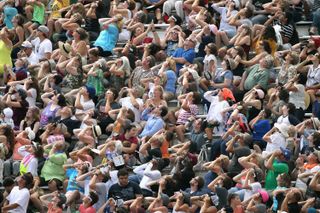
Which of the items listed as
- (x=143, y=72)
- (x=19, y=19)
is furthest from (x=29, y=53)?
(x=143, y=72)

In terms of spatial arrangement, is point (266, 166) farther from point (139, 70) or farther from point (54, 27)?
point (54, 27)

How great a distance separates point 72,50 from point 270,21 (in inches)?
165

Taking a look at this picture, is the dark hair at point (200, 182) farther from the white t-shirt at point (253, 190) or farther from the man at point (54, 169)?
the man at point (54, 169)

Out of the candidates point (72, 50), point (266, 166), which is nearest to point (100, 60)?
point (72, 50)

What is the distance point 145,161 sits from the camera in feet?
105

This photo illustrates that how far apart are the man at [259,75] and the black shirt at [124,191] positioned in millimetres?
3449

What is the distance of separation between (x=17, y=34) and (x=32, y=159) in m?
5.06

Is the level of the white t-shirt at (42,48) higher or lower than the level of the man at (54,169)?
higher

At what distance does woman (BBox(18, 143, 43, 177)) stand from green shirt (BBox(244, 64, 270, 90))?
4.18 m

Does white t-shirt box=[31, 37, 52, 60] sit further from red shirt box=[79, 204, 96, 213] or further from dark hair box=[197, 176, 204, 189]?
dark hair box=[197, 176, 204, 189]

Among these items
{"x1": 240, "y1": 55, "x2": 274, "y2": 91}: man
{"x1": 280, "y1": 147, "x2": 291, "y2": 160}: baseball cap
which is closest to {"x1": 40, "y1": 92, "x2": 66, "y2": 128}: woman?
{"x1": 240, "y1": 55, "x2": 274, "y2": 91}: man

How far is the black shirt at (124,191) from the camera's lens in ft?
102

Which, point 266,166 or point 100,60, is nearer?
point 266,166

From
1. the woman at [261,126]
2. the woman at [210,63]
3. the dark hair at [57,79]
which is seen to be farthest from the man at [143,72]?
the woman at [261,126]
